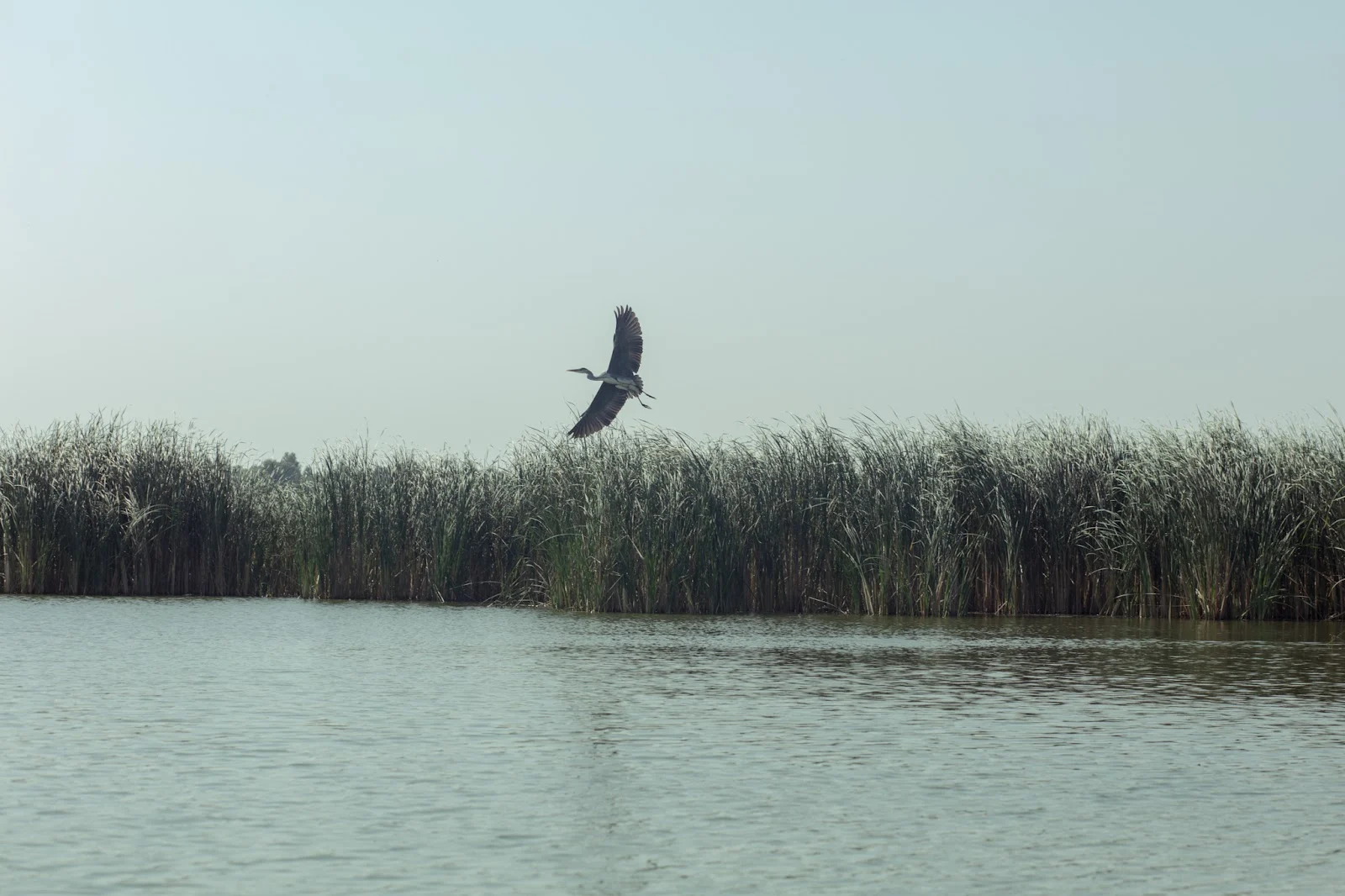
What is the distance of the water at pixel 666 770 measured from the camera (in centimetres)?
484

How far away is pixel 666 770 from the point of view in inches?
264

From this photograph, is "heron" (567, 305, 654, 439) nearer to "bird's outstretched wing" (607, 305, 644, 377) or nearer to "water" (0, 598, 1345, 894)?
"bird's outstretched wing" (607, 305, 644, 377)

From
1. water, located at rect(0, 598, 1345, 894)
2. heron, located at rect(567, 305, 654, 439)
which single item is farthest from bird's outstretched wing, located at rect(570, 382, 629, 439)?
water, located at rect(0, 598, 1345, 894)

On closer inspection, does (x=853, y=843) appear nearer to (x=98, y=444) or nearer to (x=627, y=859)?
(x=627, y=859)

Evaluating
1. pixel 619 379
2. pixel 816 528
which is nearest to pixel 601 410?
pixel 619 379

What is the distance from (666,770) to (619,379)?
42.4 feet

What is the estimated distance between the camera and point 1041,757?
7129 mm

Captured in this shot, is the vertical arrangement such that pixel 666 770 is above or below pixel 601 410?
below

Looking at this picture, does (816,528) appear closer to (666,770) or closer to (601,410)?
(601,410)

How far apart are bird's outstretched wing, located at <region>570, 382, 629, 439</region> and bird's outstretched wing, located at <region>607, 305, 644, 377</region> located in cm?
10

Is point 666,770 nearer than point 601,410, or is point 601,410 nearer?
point 666,770

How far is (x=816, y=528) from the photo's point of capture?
1814cm

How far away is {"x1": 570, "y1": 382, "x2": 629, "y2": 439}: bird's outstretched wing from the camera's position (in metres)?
19.5

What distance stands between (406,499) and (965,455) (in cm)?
729
